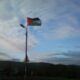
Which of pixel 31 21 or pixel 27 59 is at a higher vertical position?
pixel 31 21

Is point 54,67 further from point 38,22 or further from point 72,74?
point 38,22

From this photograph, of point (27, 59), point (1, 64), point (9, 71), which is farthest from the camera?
point (1, 64)

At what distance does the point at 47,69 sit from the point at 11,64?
9.38 metres

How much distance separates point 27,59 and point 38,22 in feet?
18.2

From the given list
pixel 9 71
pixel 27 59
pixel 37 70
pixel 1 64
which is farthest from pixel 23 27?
pixel 1 64

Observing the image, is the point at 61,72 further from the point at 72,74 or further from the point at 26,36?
the point at 26,36

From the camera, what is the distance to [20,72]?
78250 millimetres

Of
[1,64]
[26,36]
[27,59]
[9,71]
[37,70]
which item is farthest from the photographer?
[1,64]

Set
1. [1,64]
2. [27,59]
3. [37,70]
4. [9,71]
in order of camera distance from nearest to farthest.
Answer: [27,59] → [9,71] → [37,70] → [1,64]

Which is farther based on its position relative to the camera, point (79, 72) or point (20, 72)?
point (79, 72)

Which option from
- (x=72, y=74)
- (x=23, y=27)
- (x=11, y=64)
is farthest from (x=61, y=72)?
(x=23, y=27)

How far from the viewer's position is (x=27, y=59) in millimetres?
37250

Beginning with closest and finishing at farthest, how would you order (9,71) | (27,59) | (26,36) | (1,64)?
(27,59) < (26,36) < (9,71) < (1,64)

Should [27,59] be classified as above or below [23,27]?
below
